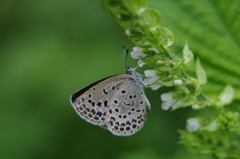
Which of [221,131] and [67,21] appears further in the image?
[67,21]

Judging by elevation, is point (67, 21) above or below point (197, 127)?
above

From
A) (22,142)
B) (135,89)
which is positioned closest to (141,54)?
(135,89)

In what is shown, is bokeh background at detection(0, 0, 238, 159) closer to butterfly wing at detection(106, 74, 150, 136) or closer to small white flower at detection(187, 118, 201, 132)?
butterfly wing at detection(106, 74, 150, 136)

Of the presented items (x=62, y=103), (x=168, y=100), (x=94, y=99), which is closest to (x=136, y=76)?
(x=94, y=99)

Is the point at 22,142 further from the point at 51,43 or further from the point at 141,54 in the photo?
the point at 141,54

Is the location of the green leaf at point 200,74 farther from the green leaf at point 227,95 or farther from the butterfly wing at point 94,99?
the butterfly wing at point 94,99

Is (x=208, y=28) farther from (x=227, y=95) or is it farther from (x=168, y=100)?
(x=168, y=100)

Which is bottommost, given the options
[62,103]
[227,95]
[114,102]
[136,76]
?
[62,103]

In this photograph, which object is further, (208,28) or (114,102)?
(114,102)

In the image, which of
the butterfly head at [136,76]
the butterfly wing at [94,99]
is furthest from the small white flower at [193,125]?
the butterfly wing at [94,99]
